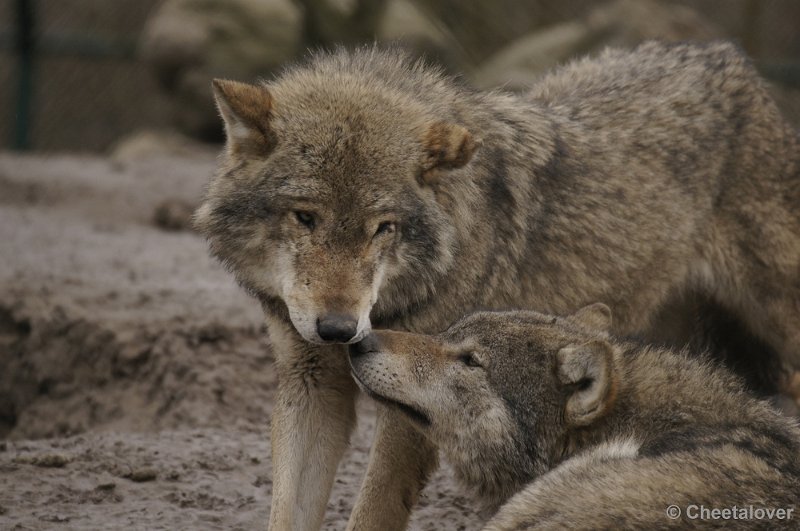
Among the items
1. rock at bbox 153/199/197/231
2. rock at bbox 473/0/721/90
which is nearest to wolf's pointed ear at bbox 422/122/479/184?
rock at bbox 153/199/197/231

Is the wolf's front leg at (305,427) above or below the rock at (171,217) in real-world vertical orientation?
below

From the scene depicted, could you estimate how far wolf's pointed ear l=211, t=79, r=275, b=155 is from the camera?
4.88 m

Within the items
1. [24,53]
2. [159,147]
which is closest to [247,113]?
[159,147]

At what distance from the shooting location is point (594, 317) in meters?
5.17

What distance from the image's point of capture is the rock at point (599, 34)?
1502cm

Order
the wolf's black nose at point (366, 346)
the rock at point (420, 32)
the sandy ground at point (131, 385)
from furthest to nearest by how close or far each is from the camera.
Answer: the rock at point (420, 32), the sandy ground at point (131, 385), the wolf's black nose at point (366, 346)

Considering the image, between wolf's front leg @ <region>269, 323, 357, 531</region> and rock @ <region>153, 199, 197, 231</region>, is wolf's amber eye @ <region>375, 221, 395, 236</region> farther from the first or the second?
rock @ <region>153, 199, 197, 231</region>

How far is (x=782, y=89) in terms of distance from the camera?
1598cm

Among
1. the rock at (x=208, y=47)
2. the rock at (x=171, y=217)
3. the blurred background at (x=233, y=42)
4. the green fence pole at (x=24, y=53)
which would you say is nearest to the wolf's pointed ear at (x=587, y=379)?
the rock at (x=171, y=217)

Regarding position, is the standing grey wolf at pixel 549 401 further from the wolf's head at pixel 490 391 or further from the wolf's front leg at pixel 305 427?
the wolf's front leg at pixel 305 427

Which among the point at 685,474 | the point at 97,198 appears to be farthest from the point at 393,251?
the point at 97,198

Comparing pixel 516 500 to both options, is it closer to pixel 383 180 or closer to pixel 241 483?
pixel 383 180

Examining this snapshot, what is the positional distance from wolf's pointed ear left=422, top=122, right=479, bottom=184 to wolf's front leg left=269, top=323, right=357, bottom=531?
90 cm

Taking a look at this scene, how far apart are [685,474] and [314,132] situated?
204 centimetres
